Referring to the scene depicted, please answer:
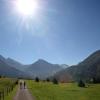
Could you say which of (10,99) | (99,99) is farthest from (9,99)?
(99,99)

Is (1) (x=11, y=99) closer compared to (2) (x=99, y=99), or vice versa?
(1) (x=11, y=99)

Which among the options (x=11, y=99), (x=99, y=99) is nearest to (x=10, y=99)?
(x=11, y=99)

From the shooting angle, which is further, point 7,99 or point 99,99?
point 99,99

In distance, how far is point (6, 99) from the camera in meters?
43.2

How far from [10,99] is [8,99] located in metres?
0.32

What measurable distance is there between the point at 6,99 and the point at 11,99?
0.81 m

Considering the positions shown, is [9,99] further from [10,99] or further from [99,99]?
[99,99]

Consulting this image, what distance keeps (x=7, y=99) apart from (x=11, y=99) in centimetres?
64

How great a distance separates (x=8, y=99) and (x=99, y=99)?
20.6 metres

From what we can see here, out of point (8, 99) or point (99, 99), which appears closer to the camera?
point (8, 99)

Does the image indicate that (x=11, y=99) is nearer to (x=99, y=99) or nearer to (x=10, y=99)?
→ (x=10, y=99)

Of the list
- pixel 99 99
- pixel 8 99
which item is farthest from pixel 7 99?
pixel 99 99

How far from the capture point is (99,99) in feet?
179

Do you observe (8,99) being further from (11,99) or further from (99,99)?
(99,99)
